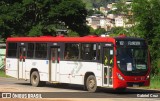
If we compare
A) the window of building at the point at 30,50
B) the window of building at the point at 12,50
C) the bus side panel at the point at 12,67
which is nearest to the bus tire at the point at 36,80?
the window of building at the point at 30,50

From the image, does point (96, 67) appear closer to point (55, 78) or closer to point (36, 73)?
point (55, 78)

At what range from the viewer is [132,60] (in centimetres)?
2392

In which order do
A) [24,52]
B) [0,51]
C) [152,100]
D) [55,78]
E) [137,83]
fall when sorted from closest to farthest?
[152,100] < [137,83] < [55,78] < [24,52] < [0,51]

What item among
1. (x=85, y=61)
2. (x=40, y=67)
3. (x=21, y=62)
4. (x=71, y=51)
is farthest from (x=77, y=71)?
(x=21, y=62)

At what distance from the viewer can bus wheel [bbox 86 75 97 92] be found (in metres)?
24.8

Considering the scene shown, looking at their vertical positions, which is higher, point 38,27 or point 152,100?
point 38,27

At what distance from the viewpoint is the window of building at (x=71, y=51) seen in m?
26.2

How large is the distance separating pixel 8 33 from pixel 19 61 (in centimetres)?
3259

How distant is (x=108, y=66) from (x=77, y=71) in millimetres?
2629

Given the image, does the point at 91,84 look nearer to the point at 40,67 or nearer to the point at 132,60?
the point at 132,60

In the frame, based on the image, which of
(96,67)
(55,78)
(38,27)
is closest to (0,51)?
(38,27)

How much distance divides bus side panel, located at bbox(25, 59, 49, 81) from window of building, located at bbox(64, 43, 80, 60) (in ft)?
5.93

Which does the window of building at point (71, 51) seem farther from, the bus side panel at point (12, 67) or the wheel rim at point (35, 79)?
the bus side panel at point (12, 67)

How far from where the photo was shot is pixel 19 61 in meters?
30.7
